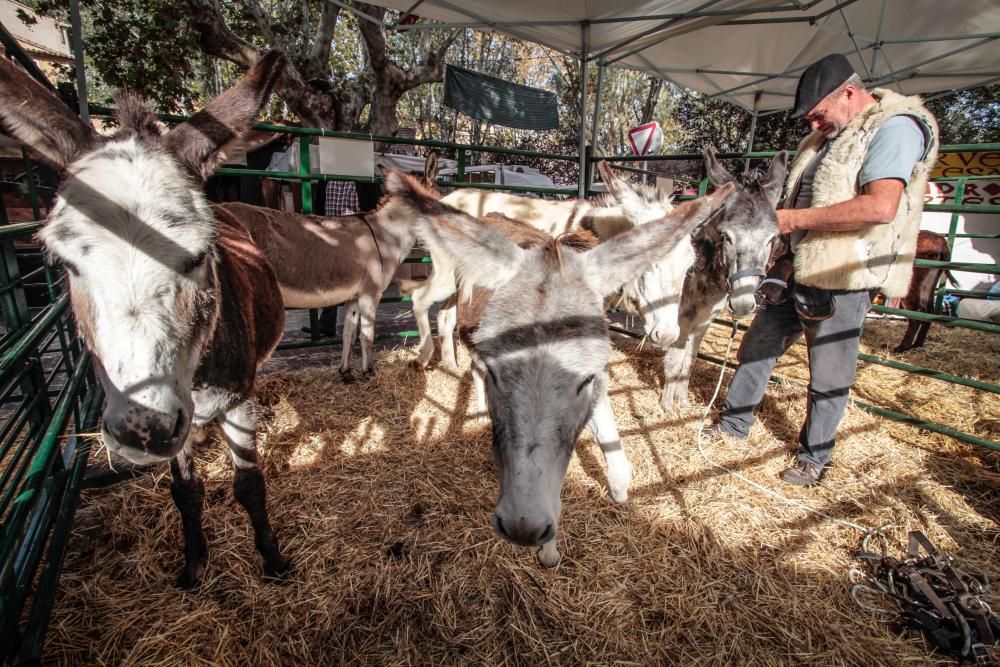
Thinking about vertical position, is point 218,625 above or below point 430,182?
below

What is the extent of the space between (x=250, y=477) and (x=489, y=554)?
1.35 meters

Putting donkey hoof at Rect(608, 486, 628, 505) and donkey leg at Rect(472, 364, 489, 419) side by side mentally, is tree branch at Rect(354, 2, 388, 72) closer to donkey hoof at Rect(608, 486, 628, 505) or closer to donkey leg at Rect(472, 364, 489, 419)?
donkey leg at Rect(472, 364, 489, 419)

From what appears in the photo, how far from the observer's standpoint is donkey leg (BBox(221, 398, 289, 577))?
2.12 m

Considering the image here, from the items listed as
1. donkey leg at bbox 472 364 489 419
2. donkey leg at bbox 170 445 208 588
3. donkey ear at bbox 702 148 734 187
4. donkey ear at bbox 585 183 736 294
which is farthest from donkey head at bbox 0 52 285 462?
donkey ear at bbox 702 148 734 187

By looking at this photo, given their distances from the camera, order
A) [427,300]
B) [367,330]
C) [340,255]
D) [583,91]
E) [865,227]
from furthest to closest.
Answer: [583,91], [427,300], [367,330], [340,255], [865,227]

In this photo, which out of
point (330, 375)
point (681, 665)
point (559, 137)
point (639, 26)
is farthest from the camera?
point (559, 137)

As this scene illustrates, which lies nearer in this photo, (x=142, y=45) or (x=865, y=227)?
(x=865, y=227)

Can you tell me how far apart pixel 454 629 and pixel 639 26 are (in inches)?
257

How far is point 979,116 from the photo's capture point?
14289 millimetres

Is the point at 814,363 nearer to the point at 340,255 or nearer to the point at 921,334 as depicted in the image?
the point at 340,255

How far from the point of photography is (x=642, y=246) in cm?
190

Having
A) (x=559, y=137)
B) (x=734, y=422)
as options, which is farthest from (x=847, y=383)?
(x=559, y=137)

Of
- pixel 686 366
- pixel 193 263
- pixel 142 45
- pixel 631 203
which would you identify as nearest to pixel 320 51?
pixel 142 45

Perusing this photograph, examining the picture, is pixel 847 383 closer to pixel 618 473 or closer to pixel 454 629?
pixel 618 473
